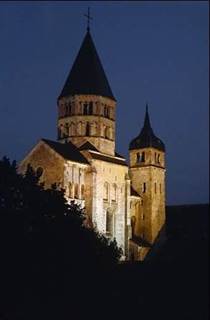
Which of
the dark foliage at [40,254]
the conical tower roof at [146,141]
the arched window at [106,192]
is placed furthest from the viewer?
the conical tower roof at [146,141]

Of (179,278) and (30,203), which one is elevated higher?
(30,203)

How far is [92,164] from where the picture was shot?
165 ft

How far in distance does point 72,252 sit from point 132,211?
123ft


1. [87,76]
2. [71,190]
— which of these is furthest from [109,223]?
[87,76]

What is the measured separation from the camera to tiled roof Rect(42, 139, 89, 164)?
1913 inches

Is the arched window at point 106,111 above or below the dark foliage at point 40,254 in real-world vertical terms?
above

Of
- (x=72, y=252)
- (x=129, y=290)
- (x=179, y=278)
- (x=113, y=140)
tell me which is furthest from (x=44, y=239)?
(x=113, y=140)

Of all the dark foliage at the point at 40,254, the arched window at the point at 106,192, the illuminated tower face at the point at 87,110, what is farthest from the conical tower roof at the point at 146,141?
the dark foliage at the point at 40,254

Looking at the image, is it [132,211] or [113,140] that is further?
[132,211]

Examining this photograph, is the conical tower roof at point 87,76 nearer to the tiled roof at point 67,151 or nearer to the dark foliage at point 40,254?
the tiled roof at point 67,151

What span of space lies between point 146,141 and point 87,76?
1262 cm

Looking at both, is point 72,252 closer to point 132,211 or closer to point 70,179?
point 70,179

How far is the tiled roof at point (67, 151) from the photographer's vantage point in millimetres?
48594

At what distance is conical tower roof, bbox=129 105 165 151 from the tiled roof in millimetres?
14030
